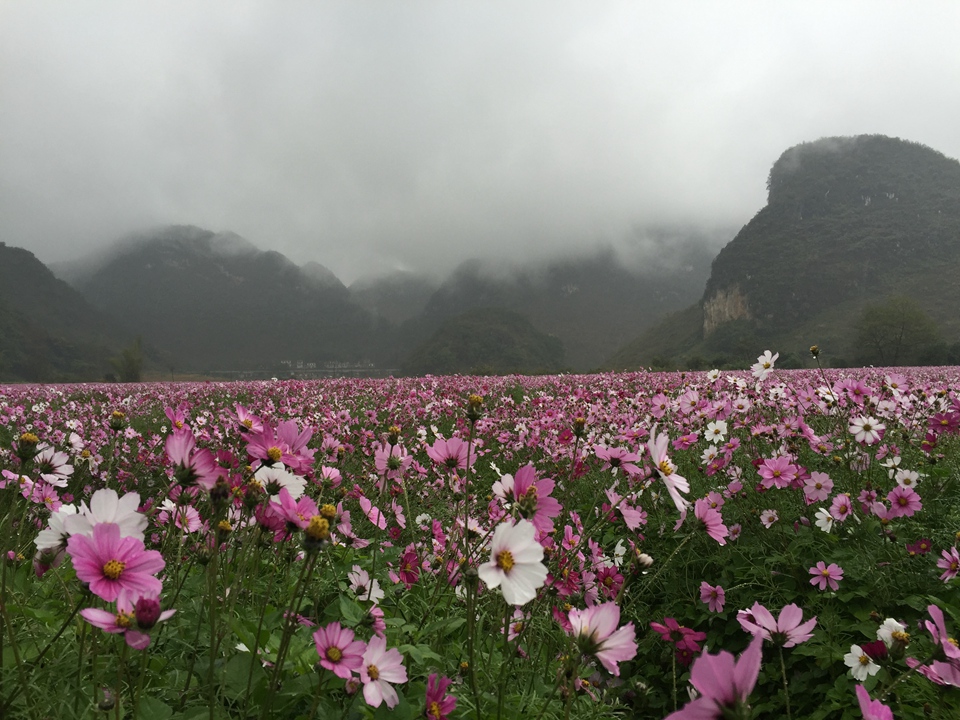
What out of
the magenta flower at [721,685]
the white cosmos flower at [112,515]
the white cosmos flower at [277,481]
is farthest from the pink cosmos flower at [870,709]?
the white cosmos flower at [112,515]

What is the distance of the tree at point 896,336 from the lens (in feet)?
120

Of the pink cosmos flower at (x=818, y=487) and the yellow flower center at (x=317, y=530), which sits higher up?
the yellow flower center at (x=317, y=530)

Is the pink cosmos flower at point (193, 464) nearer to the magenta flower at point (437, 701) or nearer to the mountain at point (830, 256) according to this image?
the magenta flower at point (437, 701)

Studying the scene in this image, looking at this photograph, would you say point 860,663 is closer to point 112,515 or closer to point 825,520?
point 825,520

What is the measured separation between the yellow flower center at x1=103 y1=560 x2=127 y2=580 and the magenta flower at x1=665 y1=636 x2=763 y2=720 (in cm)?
83

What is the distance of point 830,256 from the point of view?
225 feet

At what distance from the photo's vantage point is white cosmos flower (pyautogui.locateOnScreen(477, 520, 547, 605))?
856 millimetres

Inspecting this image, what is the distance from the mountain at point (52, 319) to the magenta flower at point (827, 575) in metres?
74.6

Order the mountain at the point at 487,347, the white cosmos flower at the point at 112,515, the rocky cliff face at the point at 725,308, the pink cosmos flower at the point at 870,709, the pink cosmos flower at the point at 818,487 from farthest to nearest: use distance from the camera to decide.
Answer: the rocky cliff face at the point at 725,308 → the mountain at the point at 487,347 → the pink cosmos flower at the point at 818,487 → the white cosmos flower at the point at 112,515 → the pink cosmos flower at the point at 870,709

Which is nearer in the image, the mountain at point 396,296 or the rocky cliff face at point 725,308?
the rocky cliff face at point 725,308

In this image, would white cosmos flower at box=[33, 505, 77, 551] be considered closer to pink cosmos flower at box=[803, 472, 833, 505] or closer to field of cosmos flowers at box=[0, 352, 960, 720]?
field of cosmos flowers at box=[0, 352, 960, 720]

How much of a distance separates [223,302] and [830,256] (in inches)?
5924

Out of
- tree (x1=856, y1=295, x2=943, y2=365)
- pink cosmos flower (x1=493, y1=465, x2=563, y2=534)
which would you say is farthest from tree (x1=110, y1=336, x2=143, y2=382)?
tree (x1=856, y1=295, x2=943, y2=365)

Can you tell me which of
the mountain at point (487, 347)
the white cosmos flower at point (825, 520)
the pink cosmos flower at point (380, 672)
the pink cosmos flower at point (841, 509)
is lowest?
the mountain at point (487, 347)
